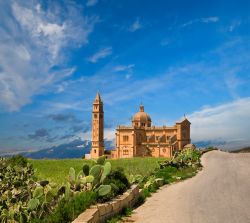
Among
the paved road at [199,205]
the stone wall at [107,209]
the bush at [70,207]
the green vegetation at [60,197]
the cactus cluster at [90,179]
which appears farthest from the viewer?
the cactus cluster at [90,179]

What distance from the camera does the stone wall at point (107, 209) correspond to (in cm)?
860

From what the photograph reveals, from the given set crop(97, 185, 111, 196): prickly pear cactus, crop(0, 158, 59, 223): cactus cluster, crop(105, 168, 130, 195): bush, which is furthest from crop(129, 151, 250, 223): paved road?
crop(0, 158, 59, 223): cactus cluster

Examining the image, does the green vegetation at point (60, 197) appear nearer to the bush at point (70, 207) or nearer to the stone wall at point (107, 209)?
the bush at point (70, 207)

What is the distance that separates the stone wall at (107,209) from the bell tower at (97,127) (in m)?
90.3

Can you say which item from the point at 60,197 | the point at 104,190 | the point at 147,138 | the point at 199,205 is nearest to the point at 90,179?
the point at 104,190

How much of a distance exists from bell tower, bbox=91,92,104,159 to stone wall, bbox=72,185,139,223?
3554 inches

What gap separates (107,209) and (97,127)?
95.5 metres

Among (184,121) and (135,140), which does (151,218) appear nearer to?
(135,140)

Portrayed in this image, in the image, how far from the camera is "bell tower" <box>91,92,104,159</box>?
4075 inches

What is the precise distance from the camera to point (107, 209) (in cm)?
995

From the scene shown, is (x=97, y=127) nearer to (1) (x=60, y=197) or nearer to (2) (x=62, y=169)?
(2) (x=62, y=169)

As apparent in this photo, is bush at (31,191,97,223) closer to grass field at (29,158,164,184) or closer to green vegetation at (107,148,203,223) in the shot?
green vegetation at (107,148,203,223)

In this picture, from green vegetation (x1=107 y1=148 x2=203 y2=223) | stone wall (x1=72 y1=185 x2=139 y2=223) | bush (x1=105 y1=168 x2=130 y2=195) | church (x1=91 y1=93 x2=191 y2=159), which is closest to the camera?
stone wall (x1=72 y1=185 x2=139 y2=223)

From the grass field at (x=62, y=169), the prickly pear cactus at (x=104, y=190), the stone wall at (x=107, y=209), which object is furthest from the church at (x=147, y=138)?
the prickly pear cactus at (x=104, y=190)
